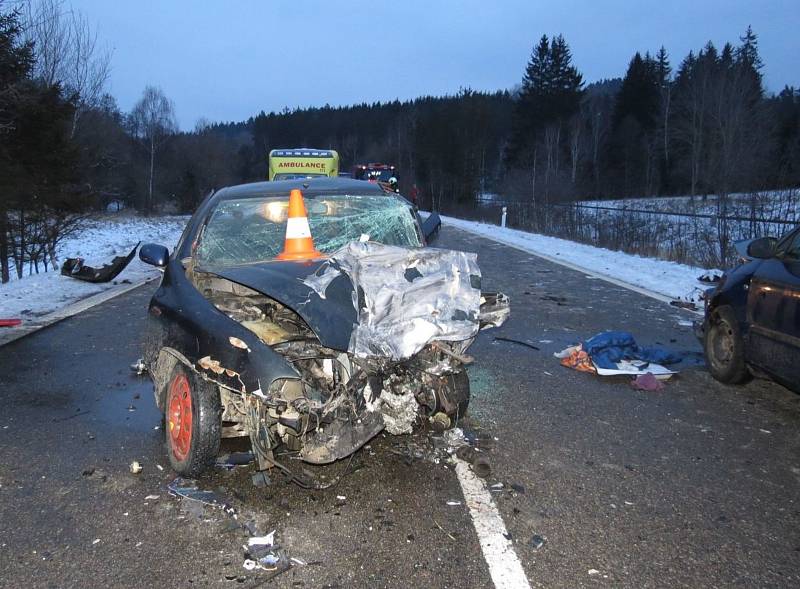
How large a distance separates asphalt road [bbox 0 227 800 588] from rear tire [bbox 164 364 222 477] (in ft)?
0.50

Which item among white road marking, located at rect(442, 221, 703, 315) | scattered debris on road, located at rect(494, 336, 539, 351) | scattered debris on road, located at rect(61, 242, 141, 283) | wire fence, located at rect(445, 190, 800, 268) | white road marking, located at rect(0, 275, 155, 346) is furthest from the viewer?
wire fence, located at rect(445, 190, 800, 268)

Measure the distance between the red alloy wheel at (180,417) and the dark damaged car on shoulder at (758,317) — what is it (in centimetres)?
408

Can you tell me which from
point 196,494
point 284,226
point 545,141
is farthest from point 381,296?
point 545,141

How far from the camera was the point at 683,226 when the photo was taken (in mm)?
16750

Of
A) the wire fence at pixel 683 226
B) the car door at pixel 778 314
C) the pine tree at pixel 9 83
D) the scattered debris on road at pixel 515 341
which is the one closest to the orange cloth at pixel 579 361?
the scattered debris on road at pixel 515 341

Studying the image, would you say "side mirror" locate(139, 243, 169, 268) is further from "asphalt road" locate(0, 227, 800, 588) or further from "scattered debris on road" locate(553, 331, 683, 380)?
"scattered debris on road" locate(553, 331, 683, 380)

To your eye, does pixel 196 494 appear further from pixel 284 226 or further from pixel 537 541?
pixel 284 226

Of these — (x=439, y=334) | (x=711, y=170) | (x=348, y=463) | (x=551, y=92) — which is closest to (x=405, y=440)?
(x=348, y=463)

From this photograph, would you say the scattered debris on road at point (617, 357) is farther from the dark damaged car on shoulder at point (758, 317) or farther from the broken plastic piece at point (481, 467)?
the broken plastic piece at point (481, 467)

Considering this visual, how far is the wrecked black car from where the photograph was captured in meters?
3.26

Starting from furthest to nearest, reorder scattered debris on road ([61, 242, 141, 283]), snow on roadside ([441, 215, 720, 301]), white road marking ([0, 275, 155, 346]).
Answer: scattered debris on road ([61, 242, 141, 283]) → snow on roadside ([441, 215, 720, 301]) → white road marking ([0, 275, 155, 346])

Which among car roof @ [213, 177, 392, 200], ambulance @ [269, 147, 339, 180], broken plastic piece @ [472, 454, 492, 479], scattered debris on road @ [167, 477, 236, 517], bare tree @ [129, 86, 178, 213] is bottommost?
scattered debris on road @ [167, 477, 236, 517]

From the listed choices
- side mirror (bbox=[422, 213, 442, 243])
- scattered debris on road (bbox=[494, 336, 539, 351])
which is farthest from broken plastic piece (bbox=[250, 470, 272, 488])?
scattered debris on road (bbox=[494, 336, 539, 351])

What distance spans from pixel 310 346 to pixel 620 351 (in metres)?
3.70
